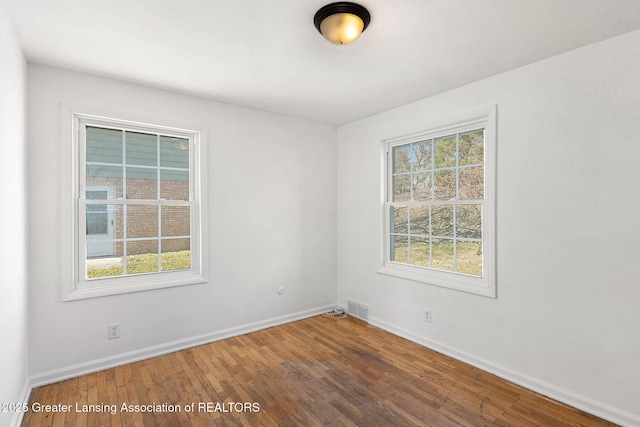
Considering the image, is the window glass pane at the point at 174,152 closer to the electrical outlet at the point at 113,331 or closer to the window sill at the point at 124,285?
the window sill at the point at 124,285

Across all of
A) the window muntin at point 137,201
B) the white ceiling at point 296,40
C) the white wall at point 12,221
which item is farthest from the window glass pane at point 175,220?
the white ceiling at point 296,40

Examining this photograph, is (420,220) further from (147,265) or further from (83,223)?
(83,223)

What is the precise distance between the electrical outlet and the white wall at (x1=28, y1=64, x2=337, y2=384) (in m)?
0.05

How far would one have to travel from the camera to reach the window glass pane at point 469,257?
301cm

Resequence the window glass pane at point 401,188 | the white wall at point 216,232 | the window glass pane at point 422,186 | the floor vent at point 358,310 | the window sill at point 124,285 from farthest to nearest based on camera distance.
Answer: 1. the floor vent at point 358,310
2. the window glass pane at point 401,188
3. the window glass pane at point 422,186
4. the window sill at point 124,285
5. the white wall at point 216,232

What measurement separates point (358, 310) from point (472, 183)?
2.10 metres

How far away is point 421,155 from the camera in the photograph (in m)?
3.54

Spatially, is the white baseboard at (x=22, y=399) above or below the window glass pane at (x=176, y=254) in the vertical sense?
below

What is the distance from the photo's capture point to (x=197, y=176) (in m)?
3.40

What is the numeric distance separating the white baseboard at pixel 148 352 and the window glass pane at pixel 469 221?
2207 mm

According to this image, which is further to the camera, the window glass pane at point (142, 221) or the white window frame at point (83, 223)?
the window glass pane at point (142, 221)

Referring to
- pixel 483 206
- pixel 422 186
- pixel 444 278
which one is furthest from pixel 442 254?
pixel 422 186

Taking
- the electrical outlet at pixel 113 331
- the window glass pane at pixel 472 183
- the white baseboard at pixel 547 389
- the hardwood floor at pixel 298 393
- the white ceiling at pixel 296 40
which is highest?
the white ceiling at pixel 296 40

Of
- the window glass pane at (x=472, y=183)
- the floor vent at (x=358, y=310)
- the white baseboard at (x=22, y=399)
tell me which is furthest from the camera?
the floor vent at (x=358, y=310)
